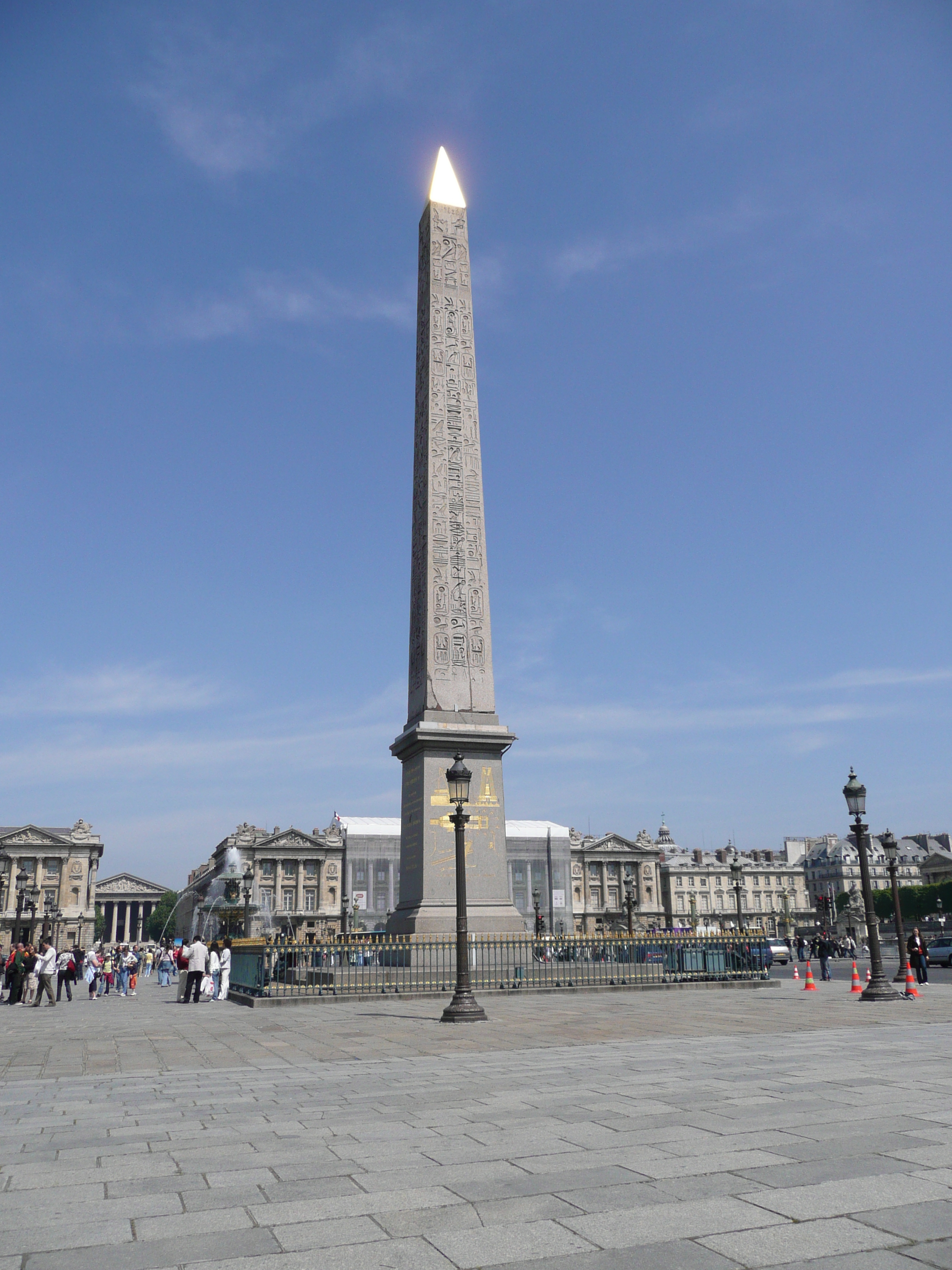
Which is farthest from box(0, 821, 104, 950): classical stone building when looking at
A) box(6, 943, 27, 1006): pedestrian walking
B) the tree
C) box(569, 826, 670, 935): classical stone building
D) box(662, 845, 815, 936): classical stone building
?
box(6, 943, 27, 1006): pedestrian walking

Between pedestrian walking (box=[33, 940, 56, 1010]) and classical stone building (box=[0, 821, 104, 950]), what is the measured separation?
106992mm

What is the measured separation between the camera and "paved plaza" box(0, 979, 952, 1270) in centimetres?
449

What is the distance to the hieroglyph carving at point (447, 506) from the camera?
82.1ft

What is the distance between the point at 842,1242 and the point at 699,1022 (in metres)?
11.9

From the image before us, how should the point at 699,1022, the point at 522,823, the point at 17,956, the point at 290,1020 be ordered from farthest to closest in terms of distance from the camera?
the point at 522,823
the point at 17,956
the point at 290,1020
the point at 699,1022

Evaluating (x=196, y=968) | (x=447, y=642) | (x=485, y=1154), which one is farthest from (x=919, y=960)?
(x=485, y=1154)

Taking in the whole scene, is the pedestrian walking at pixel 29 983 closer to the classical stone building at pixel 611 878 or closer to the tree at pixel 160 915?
the classical stone building at pixel 611 878

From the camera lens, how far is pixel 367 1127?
7398mm

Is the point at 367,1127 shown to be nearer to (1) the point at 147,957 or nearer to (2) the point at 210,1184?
A: (2) the point at 210,1184

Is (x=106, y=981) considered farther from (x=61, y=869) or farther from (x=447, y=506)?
(x=61, y=869)

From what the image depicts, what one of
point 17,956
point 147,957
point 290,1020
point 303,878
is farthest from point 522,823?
point 290,1020

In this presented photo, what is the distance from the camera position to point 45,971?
25.2 meters

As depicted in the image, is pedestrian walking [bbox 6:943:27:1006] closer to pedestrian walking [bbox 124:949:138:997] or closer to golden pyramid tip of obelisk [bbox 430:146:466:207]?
pedestrian walking [bbox 124:949:138:997]

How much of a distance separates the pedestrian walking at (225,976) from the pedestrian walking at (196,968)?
1.53 feet
